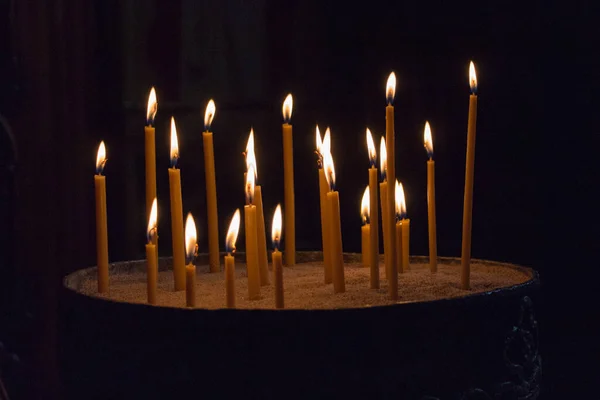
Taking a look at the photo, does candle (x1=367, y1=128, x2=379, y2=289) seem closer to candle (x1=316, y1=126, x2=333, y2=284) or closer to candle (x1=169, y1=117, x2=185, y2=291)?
candle (x1=316, y1=126, x2=333, y2=284)

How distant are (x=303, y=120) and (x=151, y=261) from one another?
0.77 m

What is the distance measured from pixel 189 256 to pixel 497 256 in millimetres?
833

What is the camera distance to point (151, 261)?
95cm

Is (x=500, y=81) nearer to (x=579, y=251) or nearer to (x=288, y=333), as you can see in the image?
(x=579, y=251)

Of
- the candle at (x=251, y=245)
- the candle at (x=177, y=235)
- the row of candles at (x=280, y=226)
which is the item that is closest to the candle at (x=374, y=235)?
the row of candles at (x=280, y=226)

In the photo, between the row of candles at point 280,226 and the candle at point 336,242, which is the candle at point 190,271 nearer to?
the row of candles at point 280,226

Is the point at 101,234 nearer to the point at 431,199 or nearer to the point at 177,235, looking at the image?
the point at 177,235

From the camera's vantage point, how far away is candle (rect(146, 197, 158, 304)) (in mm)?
934

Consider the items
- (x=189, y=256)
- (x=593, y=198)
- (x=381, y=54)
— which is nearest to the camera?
(x=189, y=256)

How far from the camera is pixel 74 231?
5.02 feet

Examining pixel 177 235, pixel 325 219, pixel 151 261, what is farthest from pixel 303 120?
pixel 151 261

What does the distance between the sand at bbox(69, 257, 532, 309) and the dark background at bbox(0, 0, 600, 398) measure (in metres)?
0.39

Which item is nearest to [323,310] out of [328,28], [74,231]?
[74,231]

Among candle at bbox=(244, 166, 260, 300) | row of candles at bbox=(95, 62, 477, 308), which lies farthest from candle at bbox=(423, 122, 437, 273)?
candle at bbox=(244, 166, 260, 300)
